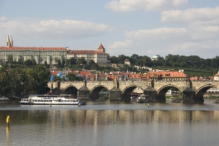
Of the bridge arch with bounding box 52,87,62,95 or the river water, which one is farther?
the bridge arch with bounding box 52,87,62,95

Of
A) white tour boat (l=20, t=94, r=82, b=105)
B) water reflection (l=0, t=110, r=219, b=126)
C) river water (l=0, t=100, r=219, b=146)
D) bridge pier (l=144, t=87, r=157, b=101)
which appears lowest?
river water (l=0, t=100, r=219, b=146)

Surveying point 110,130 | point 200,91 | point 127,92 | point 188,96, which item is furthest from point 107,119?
point 127,92

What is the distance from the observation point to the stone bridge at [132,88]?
253ft

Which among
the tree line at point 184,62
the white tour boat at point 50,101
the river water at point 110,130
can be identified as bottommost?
the river water at point 110,130

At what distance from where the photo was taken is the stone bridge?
7712 cm

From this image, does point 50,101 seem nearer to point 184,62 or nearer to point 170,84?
point 170,84

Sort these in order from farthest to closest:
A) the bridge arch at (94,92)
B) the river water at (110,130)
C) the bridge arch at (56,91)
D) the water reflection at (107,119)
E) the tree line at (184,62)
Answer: the tree line at (184,62) < the bridge arch at (56,91) < the bridge arch at (94,92) < the water reflection at (107,119) < the river water at (110,130)

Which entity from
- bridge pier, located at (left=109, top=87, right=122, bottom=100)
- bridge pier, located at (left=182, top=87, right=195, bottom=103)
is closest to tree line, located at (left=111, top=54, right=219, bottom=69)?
bridge pier, located at (left=109, top=87, right=122, bottom=100)

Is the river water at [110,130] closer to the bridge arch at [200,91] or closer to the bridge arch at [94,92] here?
the bridge arch at [200,91]

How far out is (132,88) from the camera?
292 ft

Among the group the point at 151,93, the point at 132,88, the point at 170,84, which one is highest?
the point at 170,84

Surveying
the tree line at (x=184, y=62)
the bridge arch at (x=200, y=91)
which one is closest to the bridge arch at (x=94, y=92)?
the bridge arch at (x=200, y=91)

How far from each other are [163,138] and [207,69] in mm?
135119

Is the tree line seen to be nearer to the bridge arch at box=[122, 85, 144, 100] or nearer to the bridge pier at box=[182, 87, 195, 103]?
the bridge arch at box=[122, 85, 144, 100]
